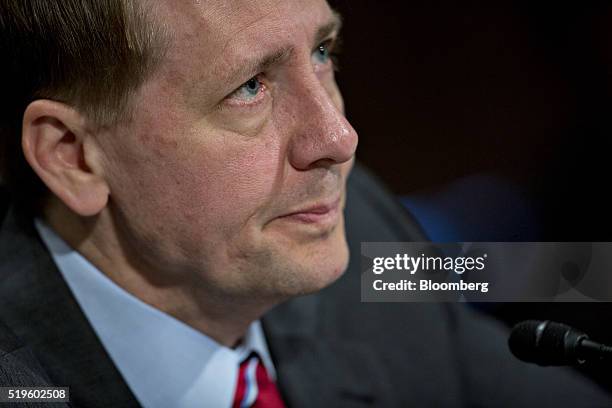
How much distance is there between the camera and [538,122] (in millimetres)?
1383

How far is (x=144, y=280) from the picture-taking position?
126cm

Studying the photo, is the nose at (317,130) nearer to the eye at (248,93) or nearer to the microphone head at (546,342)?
the eye at (248,93)

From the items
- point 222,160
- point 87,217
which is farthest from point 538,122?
point 87,217

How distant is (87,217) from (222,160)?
9.7 inches

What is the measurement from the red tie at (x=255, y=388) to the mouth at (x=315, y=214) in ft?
0.94

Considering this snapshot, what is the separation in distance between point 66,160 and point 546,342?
2.10 feet

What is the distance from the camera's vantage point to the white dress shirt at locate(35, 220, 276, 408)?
125 centimetres

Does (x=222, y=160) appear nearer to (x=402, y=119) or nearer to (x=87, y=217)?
(x=87, y=217)

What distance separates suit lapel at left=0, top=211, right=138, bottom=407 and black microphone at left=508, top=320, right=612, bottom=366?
52cm

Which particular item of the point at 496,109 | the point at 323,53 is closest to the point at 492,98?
the point at 496,109

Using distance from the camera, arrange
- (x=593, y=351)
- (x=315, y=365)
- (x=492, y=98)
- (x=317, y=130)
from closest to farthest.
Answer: (x=593, y=351) < (x=317, y=130) < (x=492, y=98) < (x=315, y=365)

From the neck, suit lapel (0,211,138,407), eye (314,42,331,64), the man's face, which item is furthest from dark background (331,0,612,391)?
suit lapel (0,211,138,407)

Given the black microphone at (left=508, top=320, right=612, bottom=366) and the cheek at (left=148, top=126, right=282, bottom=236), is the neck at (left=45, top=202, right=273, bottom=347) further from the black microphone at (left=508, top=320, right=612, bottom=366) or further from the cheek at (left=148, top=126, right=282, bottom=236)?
the black microphone at (left=508, top=320, right=612, bottom=366)

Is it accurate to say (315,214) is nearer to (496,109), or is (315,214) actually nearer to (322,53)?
(322,53)
